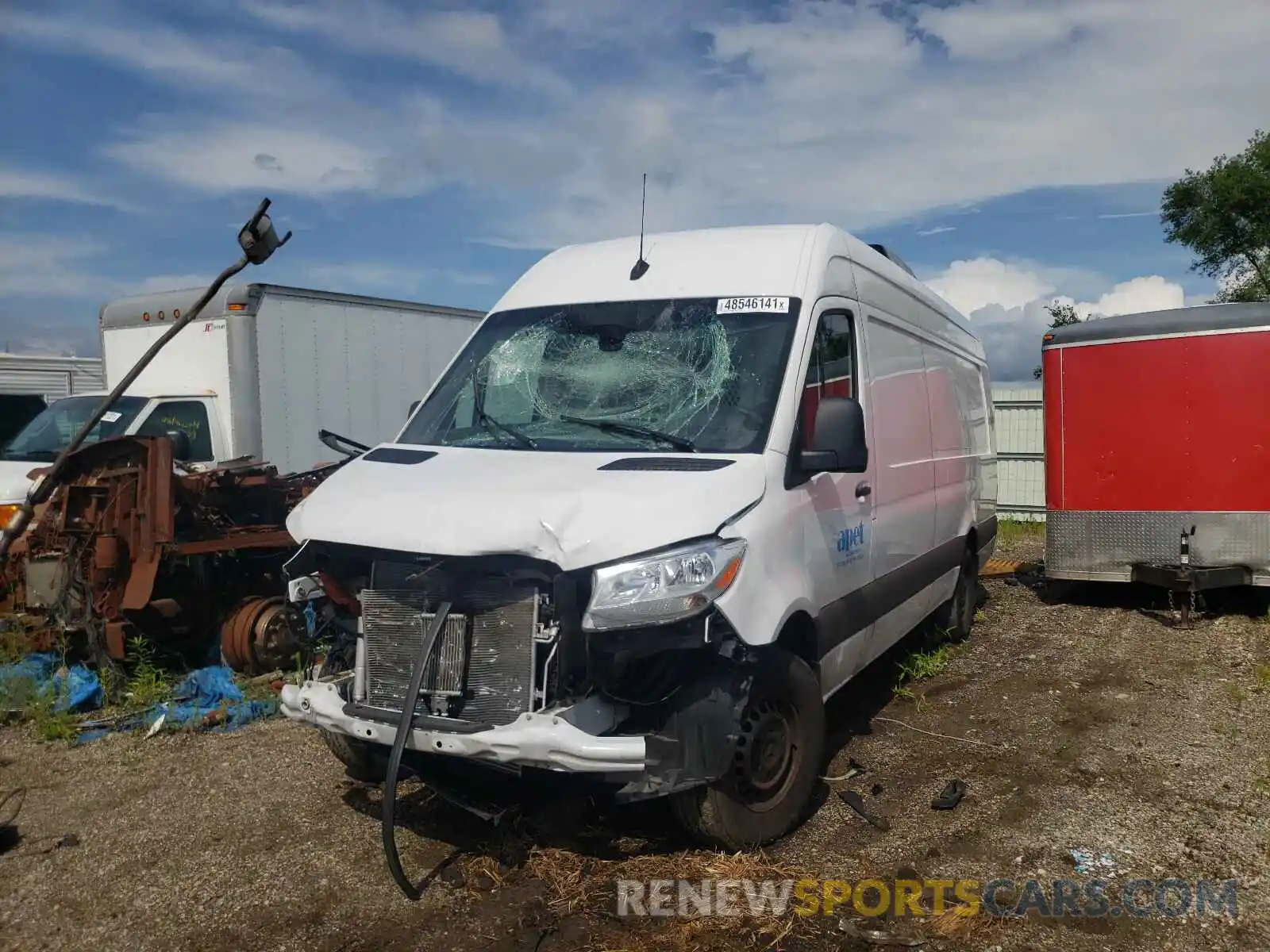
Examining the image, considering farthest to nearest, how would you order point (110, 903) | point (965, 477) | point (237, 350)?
point (237, 350), point (965, 477), point (110, 903)

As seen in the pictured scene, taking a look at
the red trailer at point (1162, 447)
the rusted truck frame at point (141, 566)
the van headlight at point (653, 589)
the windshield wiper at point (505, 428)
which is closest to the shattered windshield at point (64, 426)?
the rusted truck frame at point (141, 566)

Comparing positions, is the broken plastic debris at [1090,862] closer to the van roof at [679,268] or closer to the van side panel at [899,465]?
the van side panel at [899,465]

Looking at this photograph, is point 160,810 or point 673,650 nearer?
point 673,650

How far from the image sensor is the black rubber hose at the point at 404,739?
3.59 metres

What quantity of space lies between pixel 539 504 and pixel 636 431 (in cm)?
78

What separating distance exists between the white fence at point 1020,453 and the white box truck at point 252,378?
1015 centimetres

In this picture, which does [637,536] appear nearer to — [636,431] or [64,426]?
[636,431]

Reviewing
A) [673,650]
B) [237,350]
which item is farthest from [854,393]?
[237,350]

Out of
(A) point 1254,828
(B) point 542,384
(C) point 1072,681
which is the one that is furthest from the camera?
(C) point 1072,681

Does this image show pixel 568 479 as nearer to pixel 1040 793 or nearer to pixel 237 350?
pixel 1040 793

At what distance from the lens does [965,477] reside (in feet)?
26.0

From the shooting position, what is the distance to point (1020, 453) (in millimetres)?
17062

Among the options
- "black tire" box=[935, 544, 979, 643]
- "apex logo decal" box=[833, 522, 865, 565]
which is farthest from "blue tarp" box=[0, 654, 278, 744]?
"black tire" box=[935, 544, 979, 643]

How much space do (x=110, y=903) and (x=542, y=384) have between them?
2775 millimetres
